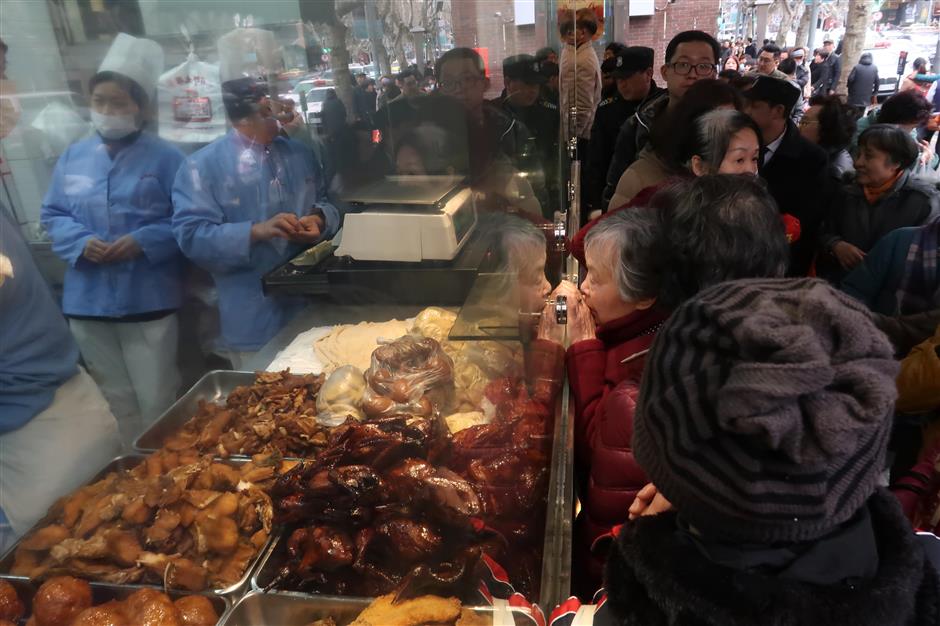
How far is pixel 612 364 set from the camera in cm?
156

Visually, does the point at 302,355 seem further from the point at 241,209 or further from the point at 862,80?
the point at 862,80

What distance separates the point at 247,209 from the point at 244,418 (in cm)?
59

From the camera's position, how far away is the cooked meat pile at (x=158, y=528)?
1122mm

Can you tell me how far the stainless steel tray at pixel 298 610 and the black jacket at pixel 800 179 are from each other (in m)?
2.63

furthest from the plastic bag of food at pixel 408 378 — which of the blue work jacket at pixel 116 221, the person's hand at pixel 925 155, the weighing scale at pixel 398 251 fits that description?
the person's hand at pixel 925 155

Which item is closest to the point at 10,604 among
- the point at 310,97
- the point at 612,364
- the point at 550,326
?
the point at 310,97

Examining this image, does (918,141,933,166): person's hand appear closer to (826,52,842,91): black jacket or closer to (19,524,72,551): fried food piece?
(826,52,842,91): black jacket

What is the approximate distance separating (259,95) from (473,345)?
0.83 m

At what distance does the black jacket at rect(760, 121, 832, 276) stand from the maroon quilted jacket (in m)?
1.77

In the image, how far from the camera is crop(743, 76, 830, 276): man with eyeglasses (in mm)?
2943

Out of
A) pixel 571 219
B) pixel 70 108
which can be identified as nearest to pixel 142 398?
pixel 70 108

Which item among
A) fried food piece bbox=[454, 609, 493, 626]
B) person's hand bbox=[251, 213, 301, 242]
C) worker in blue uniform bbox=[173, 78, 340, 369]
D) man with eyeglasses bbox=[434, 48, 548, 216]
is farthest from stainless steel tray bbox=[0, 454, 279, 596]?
man with eyeglasses bbox=[434, 48, 548, 216]

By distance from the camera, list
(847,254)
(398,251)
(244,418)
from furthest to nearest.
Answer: (847,254) → (244,418) → (398,251)

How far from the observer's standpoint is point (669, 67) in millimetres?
3002
